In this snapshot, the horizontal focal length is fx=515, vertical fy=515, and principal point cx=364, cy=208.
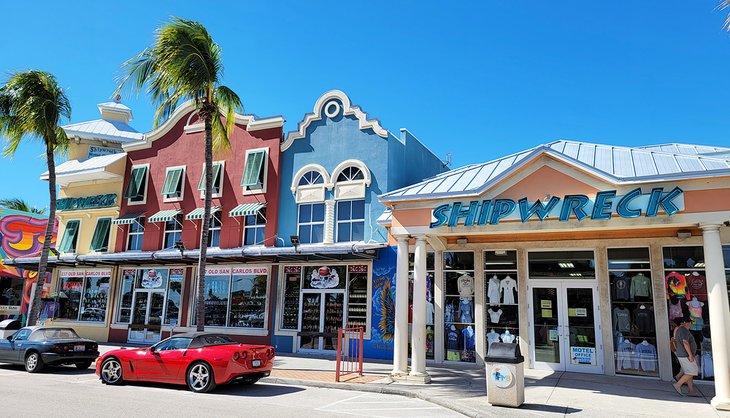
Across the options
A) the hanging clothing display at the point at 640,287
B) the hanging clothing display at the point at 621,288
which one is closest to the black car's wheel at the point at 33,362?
the hanging clothing display at the point at 621,288

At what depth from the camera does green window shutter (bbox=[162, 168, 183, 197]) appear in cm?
2311

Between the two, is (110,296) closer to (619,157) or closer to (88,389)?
(88,389)

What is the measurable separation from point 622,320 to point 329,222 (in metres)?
10.4

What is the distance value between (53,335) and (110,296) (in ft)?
28.9

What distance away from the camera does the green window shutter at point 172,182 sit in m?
23.1

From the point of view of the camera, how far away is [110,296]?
23.8 metres

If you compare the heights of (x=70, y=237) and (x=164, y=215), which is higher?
(x=164, y=215)

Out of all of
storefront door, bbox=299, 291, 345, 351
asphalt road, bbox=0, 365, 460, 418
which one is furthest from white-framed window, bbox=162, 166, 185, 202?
asphalt road, bbox=0, 365, 460, 418

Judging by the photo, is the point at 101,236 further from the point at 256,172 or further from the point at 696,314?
the point at 696,314

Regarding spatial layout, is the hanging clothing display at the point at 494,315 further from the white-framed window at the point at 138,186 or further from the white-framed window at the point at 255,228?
the white-framed window at the point at 138,186

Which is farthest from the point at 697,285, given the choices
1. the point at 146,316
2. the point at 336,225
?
the point at 146,316

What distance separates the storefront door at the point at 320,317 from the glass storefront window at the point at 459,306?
13.3ft

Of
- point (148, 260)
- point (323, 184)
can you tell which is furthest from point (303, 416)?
point (148, 260)

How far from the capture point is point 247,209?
21000mm
